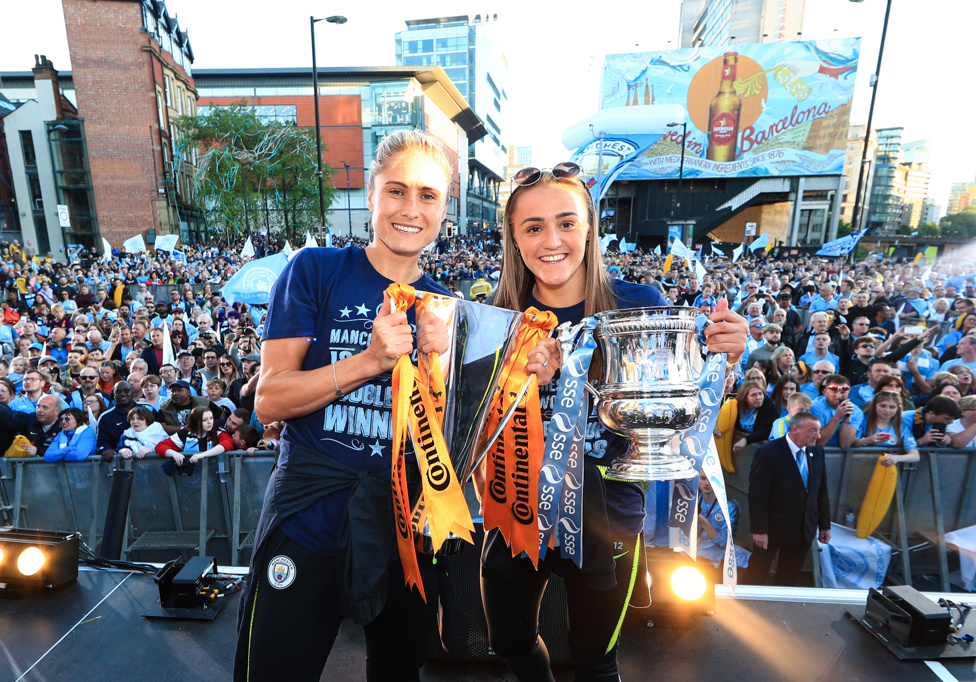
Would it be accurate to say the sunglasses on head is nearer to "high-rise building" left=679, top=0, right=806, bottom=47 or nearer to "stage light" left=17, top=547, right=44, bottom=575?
"stage light" left=17, top=547, right=44, bottom=575

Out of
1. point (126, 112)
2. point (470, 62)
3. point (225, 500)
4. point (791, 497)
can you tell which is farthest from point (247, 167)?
point (470, 62)

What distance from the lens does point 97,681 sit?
2.12m

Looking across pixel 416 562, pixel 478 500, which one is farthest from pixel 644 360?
pixel 416 562

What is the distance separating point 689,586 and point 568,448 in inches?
45.7

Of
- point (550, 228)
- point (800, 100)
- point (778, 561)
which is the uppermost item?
point (800, 100)

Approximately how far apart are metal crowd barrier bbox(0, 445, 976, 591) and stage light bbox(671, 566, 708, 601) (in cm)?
273

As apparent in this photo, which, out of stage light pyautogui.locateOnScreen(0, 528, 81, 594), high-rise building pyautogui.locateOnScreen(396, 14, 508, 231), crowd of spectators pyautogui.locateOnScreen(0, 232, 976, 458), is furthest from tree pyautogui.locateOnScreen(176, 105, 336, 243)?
high-rise building pyautogui.locateOnScreen(396, 14, 508, 231)

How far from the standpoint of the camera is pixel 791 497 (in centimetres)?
416

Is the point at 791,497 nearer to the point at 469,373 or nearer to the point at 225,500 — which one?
the point at 469,373

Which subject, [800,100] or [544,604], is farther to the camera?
[800,100]

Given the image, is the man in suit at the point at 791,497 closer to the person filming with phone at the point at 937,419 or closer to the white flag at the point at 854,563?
the white flag at the point at 854,563

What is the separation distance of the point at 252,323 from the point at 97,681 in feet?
32.2

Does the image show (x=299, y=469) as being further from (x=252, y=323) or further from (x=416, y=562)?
(x=252, y=323)

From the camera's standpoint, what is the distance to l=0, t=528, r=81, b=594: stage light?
2.58 m
